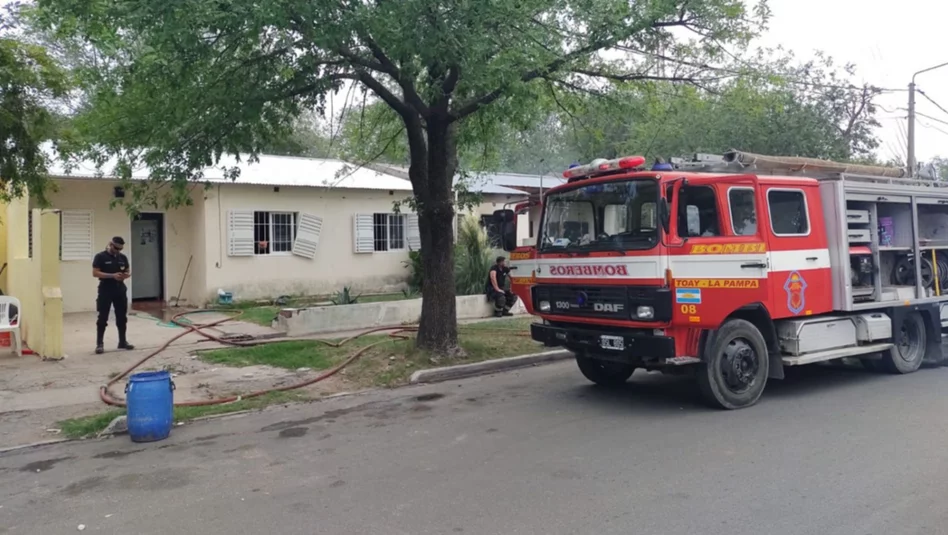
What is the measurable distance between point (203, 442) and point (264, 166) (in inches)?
501

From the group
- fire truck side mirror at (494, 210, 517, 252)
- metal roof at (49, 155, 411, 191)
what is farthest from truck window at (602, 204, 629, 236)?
metal roof at (49, 155, 411, 191)

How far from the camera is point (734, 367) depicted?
25.7 feet

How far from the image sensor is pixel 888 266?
31.3ft

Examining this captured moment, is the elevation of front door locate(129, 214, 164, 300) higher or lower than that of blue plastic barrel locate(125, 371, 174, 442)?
higher

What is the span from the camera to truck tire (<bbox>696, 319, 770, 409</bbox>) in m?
7.65

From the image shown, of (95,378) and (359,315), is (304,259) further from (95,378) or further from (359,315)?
(95,378)

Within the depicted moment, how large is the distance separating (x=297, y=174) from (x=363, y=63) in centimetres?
938

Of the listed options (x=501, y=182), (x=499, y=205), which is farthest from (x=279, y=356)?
(x=501, y=182)

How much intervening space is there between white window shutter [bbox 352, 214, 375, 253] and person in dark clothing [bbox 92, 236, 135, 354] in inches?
296

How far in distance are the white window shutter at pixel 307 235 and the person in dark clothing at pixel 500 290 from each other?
483 centimetres

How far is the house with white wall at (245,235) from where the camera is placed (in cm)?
1555

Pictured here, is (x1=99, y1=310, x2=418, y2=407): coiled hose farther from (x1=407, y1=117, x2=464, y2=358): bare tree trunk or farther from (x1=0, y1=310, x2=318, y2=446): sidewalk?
(x1=407, y1=117, x2=464, y2=358): bare tree trunk

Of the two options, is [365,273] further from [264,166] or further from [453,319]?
[453,319]

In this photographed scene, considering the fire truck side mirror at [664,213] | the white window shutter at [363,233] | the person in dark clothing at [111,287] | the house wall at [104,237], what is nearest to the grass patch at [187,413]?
the person in dark clothing at [111,287]
